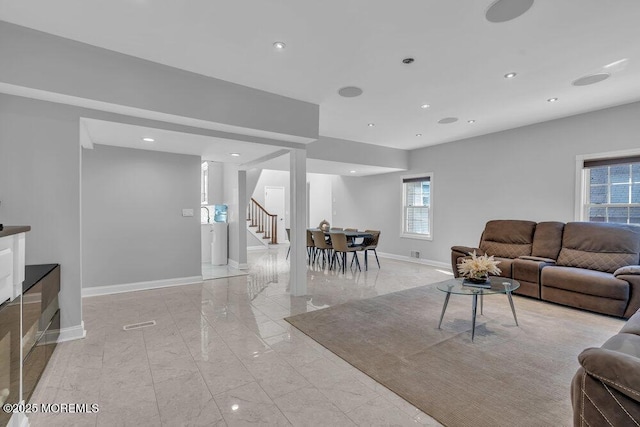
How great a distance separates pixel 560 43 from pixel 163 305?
5.22 m

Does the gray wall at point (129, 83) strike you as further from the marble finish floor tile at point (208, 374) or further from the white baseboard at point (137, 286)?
the white baseboard at point (137, 286)

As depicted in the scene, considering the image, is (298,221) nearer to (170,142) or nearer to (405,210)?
(170,142)

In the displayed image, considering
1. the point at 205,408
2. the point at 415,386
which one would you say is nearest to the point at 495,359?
the point at 415,386

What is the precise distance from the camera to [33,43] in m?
2.50

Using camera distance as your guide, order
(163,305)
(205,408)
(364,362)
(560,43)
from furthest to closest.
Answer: (163,305)
(560,43)
(364,362)
(205,408)

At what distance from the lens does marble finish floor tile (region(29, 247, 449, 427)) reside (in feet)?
6.05

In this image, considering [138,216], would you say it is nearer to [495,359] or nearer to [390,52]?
[390,52]

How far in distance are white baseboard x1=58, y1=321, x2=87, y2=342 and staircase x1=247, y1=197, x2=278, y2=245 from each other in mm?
6927

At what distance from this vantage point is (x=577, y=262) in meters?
4.16

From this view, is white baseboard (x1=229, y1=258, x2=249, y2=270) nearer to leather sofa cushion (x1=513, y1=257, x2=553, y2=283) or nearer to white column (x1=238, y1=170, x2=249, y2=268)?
white column (x1=238, y1=170, x2=249, y2=268)

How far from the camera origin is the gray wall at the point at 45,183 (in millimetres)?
2656

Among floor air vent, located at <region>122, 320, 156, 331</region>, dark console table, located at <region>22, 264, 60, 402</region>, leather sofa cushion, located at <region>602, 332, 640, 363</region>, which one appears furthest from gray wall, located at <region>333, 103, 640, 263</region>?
dark console table, located at <region>22, 264, 60, 402</region>

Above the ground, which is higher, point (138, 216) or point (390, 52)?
point (390, 52)

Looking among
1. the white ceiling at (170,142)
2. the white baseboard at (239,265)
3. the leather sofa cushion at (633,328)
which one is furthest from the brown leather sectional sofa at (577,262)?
the white baseboard at (239,265)
